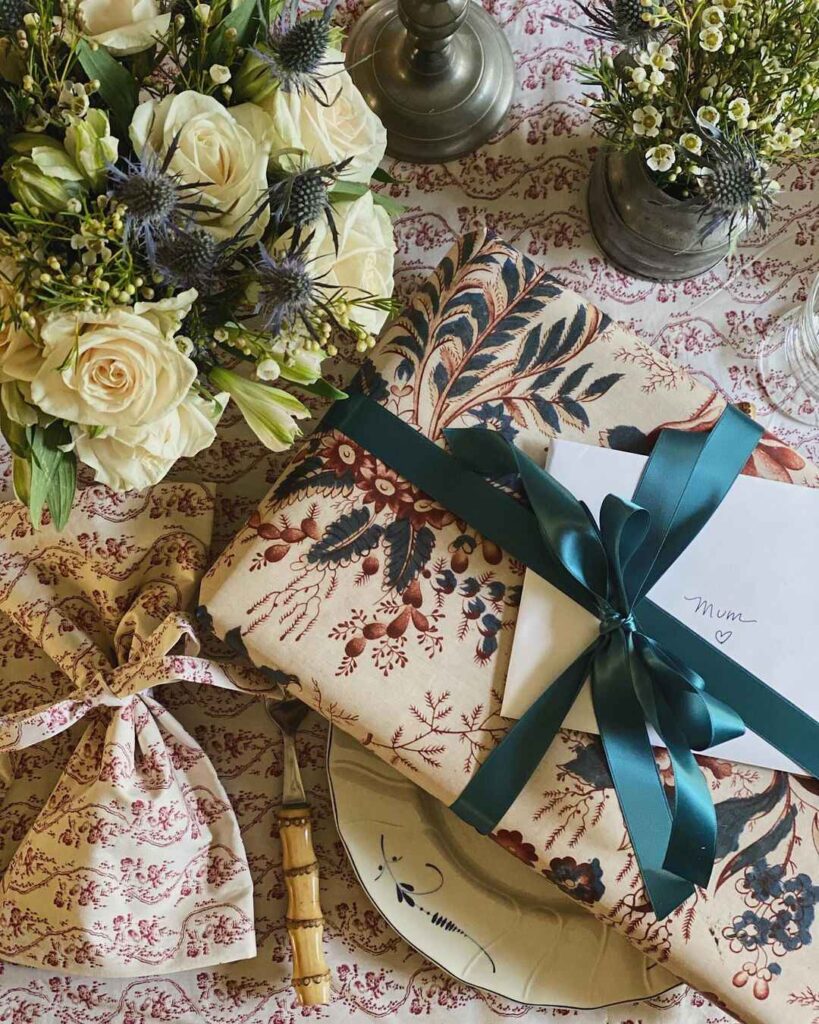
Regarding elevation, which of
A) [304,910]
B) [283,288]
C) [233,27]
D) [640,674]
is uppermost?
[233,27]

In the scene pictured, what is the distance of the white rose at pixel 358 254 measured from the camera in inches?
21.5

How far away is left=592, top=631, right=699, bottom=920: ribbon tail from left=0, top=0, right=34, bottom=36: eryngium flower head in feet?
1.79

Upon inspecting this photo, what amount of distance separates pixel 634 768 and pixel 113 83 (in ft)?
1.89

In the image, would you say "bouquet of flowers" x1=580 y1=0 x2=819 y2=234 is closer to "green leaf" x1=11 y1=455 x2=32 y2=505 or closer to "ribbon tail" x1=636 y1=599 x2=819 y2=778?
"ribbon tail" x1=636 y1=599 x2=819 y2=778

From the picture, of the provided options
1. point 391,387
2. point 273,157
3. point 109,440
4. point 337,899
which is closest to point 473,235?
point 391,387

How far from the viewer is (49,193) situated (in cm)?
48

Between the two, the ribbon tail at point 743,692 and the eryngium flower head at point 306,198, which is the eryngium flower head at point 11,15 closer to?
the eryngium flower head at point 306,198

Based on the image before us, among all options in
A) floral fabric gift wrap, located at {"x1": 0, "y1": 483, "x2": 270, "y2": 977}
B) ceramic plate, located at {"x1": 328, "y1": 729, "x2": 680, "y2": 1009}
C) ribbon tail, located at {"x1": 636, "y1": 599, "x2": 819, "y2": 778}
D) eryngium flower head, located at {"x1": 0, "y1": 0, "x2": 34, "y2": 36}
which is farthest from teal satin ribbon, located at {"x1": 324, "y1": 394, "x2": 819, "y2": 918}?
eryngium flower head, located at {"x1": 0, "y1": 0, "x2": 34, "y2": 36}

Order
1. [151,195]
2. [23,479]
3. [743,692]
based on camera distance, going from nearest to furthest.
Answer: [151,195] → [23,479] → [743,692]

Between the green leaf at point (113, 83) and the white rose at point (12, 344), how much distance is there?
0.11 meters

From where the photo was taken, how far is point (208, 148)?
49cm

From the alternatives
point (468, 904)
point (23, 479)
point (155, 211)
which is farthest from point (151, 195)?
point (468, 904)

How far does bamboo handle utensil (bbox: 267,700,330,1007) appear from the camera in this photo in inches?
30.4

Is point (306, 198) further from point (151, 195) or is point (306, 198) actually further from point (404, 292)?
point (404, 292)
